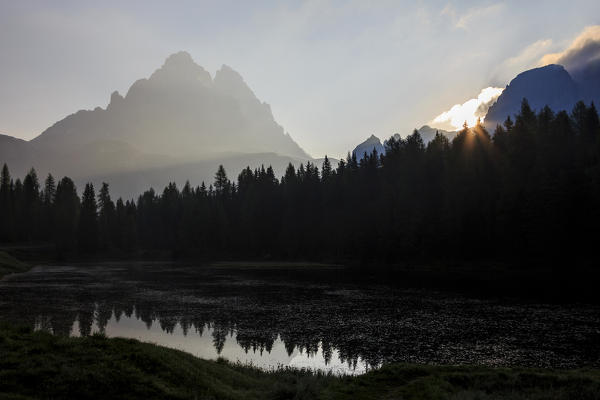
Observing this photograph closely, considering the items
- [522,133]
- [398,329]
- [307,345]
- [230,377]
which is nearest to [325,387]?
[230,377]

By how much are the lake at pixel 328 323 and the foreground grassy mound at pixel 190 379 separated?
14.8 ft

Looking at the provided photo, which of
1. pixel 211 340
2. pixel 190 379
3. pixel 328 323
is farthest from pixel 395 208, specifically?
pixel 190 379

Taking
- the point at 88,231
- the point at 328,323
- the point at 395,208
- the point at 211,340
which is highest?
the point at 395,208

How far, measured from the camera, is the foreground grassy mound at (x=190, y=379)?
504 inches

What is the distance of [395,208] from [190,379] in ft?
307

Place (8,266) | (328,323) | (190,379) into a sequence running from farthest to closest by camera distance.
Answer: (8,266) < (328,323) < (190,379)

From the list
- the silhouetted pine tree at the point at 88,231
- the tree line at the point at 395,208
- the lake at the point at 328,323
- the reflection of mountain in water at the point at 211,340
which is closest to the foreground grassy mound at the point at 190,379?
the lake at the point at 328,323

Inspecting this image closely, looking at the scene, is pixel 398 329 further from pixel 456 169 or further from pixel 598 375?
pixel 456 169

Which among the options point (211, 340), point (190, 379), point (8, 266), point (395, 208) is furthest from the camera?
point (395, 208)

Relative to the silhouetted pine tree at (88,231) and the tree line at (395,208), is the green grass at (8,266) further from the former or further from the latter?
the tree line at (395,208)

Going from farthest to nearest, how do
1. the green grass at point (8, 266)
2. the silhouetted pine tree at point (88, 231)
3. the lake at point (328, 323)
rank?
1. the silhouetted pine tree at point (88, 231)
2. the green grass at point (8, 266)
3. the lake at point (328, 323)

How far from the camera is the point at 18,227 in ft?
481

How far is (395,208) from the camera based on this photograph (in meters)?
103

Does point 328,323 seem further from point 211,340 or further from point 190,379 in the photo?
point 190,379
